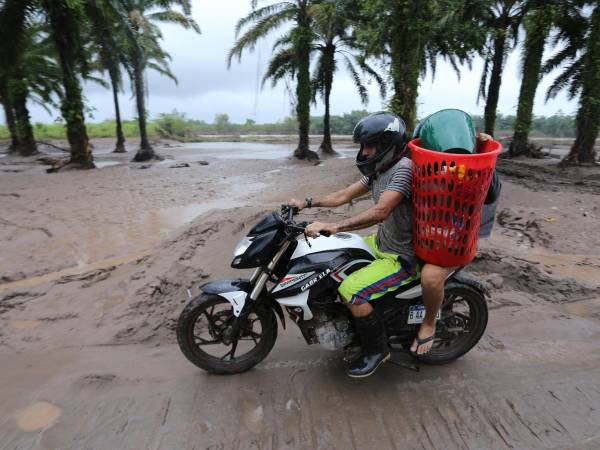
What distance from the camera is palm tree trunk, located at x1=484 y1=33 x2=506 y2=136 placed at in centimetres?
1670

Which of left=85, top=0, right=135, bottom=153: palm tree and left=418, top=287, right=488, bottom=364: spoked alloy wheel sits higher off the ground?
left=85, top=0, right=135, bottom=153: palm tree

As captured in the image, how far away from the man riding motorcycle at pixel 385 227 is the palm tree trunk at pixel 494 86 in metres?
16.7

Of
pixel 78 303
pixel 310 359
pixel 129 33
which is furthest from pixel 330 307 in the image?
pixel 129 33

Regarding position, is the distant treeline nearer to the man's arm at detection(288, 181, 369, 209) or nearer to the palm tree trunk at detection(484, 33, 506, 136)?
the palm tree trunk at detection(484, 33, 506, 136)

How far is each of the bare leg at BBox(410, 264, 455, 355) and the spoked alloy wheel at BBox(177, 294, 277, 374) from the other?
102 cm

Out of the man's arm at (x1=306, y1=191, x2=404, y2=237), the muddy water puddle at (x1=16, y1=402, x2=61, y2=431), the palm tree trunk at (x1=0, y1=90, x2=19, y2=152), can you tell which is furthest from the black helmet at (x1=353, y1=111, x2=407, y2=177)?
the palm tree trunk at (x1=0, y1=90, x2=19, y2=152)

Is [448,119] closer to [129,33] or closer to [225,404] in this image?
[225,404]

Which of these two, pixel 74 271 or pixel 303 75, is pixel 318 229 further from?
pixel 303 75

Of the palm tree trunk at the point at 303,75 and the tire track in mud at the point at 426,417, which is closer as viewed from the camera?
the tire track in mud at the point at 426,417

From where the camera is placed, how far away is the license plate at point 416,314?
2748 millimetres

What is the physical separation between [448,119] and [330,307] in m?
1.39

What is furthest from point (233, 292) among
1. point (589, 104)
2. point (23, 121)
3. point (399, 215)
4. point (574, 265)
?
point (23, 121)

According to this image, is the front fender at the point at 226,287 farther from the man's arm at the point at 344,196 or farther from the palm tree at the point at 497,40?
the palm tree at the point at 497,40

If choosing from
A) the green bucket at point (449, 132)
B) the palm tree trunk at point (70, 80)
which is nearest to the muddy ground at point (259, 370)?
the green bucket at point (449, 132)
